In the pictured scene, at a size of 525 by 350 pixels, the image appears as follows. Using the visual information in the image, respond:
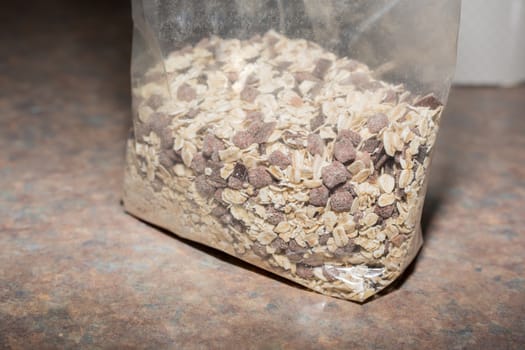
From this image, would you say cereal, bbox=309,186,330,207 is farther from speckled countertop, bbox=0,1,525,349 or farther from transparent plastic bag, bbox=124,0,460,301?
speckled countertop, bbox=0,1,525,349

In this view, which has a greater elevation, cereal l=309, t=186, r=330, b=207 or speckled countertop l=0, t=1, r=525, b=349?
cereal l=309, t=186, r=330, b=207

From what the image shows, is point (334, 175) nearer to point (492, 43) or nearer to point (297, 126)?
point (297, 126)

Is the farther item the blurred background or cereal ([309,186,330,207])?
the blurred background

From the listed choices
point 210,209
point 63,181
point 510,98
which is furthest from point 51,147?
point 510,98

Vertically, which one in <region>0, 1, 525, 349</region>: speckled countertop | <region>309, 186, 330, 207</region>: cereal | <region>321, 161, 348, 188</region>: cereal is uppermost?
<region>321, 161, 348, 188</region>: cereal

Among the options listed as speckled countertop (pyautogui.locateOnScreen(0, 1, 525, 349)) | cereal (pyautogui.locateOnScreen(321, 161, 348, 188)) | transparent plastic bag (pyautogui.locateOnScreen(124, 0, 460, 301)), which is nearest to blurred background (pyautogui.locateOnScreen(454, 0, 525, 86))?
speckled countertop (pyautogui.locateOnScreen(0, 1, 525, 349))

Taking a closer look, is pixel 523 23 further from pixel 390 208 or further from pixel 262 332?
pixel 262 332
